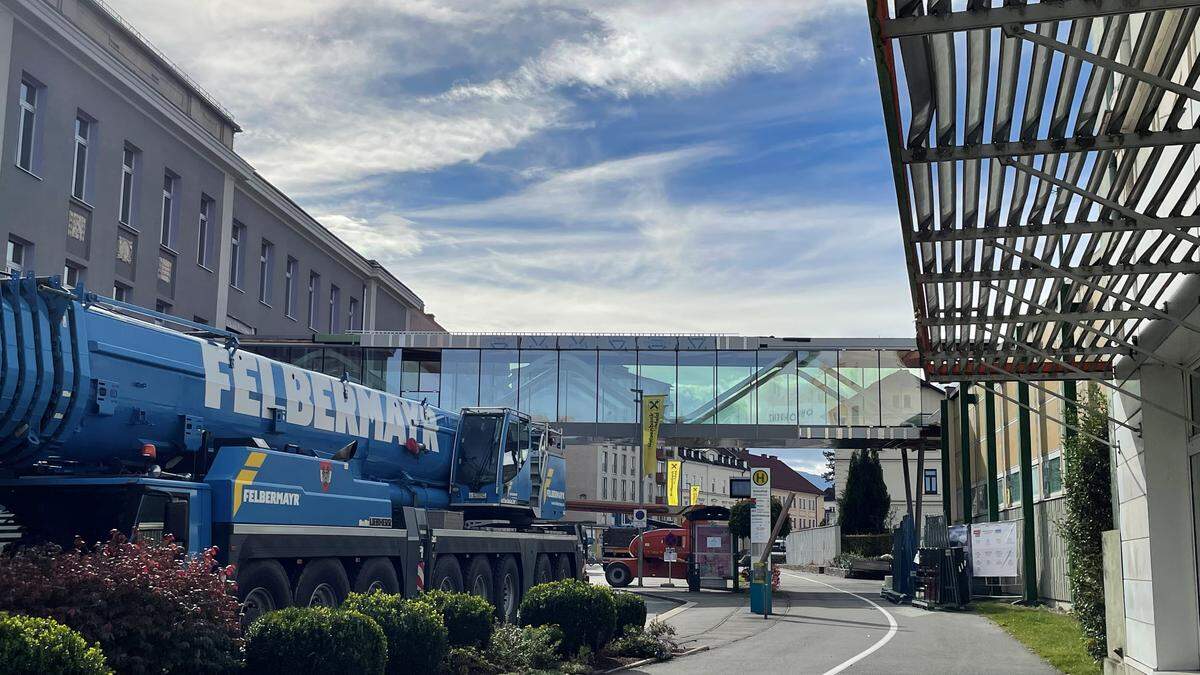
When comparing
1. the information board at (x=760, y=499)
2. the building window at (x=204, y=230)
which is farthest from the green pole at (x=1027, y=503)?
the building window at (x=204, y=230)

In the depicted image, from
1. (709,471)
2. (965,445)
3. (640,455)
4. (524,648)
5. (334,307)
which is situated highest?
(334,307)

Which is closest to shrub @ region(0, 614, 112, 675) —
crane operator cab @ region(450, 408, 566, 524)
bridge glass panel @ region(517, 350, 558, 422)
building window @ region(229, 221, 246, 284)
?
crane operator cab @ region(450, 408, 566, 524)

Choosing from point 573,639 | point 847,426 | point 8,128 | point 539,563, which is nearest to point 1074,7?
point 573,639

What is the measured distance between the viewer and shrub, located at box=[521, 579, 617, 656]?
52.4 ft

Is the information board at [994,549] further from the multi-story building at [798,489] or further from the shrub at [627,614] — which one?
the multi-story building at [798,489]

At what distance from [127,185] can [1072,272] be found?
2875cm

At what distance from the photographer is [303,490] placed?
14086mm

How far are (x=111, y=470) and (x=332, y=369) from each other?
1135 inches

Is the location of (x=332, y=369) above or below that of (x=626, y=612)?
above

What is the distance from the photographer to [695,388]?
41.6 m

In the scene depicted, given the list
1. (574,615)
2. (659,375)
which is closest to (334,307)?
(659,375)

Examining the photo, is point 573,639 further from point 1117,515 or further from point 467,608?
point 1117,515

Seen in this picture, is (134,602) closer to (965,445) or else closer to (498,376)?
(965,445)

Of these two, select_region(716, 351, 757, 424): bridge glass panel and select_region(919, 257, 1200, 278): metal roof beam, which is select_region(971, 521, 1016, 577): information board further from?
select_region(919, 257, 1200, 278): metal roof beam
